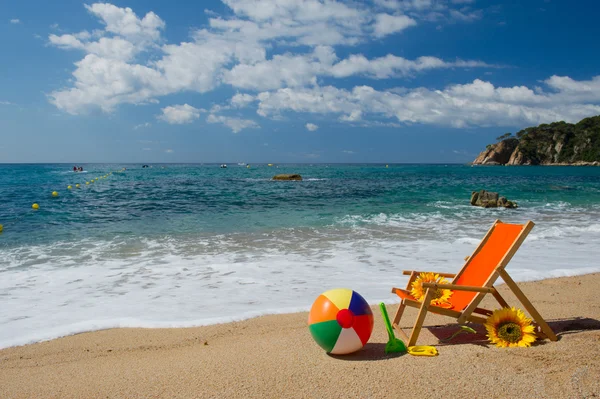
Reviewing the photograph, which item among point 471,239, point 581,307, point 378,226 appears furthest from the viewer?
point 378,226

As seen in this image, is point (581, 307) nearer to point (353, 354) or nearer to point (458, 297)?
point (458, 297)

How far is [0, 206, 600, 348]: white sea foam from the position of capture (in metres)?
5.47

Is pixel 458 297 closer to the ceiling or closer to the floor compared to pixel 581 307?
closer to the ceiling

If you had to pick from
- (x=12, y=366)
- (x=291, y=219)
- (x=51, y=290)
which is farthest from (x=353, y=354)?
(x=291, y=219)

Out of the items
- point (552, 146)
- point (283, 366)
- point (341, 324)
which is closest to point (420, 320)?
point (341, 324)

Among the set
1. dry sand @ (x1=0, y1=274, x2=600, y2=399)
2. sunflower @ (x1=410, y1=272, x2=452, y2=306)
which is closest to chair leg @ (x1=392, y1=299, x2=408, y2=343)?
dry sand @ (x1=0, y1=274, x2=600, y2=399)

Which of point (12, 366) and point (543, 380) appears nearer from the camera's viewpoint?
point (543, 380)

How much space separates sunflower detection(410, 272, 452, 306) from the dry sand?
34cm

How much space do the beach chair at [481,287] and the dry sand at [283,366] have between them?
0.80 feet

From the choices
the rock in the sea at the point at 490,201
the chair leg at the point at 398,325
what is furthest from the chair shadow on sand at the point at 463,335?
the rock in the sea at the point at 490,201

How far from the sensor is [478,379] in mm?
3219

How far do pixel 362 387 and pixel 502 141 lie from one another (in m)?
141

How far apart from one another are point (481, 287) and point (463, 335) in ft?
2.28

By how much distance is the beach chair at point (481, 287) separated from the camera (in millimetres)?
3945
